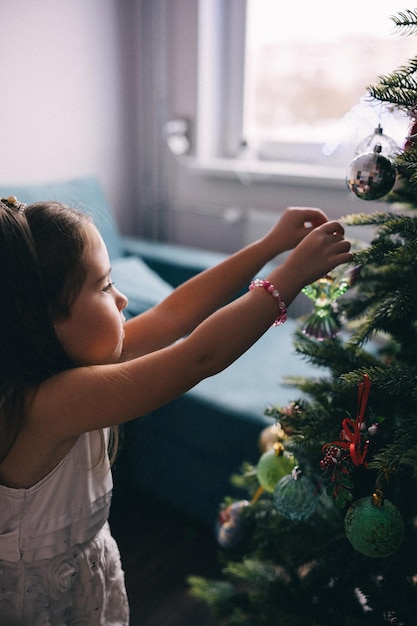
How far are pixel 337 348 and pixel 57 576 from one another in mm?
513

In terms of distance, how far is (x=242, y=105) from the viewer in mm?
2533

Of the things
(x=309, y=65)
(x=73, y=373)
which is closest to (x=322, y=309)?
(x=73, y=373)

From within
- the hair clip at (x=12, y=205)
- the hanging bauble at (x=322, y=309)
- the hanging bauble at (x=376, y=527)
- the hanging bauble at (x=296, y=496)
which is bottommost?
the hanging bauble at (x=296, y=496)

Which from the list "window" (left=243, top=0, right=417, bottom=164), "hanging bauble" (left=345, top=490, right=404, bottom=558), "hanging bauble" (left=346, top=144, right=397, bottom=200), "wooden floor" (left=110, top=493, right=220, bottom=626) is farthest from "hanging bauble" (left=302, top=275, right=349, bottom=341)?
"window" (left=243, top=0, right=417, bottom=164)

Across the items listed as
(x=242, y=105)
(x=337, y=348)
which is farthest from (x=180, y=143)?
(x=337, y=348)

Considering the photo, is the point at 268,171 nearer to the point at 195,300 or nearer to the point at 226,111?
the point at 226,111

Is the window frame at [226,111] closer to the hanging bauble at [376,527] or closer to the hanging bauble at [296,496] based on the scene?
the hanging bauble at [296,496]

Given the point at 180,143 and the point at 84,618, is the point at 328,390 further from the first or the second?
the point at 180,143

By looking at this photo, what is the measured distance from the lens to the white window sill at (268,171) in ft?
7.07

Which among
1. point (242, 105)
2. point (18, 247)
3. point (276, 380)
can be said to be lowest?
point (276, 380)

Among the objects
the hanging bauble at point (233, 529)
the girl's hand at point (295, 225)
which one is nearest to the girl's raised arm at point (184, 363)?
the girl's hand at point (295, 225)

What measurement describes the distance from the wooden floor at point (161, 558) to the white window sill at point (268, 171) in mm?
1276

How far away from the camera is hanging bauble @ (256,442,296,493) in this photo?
34.8 inches

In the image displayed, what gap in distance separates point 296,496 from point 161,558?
904mm
